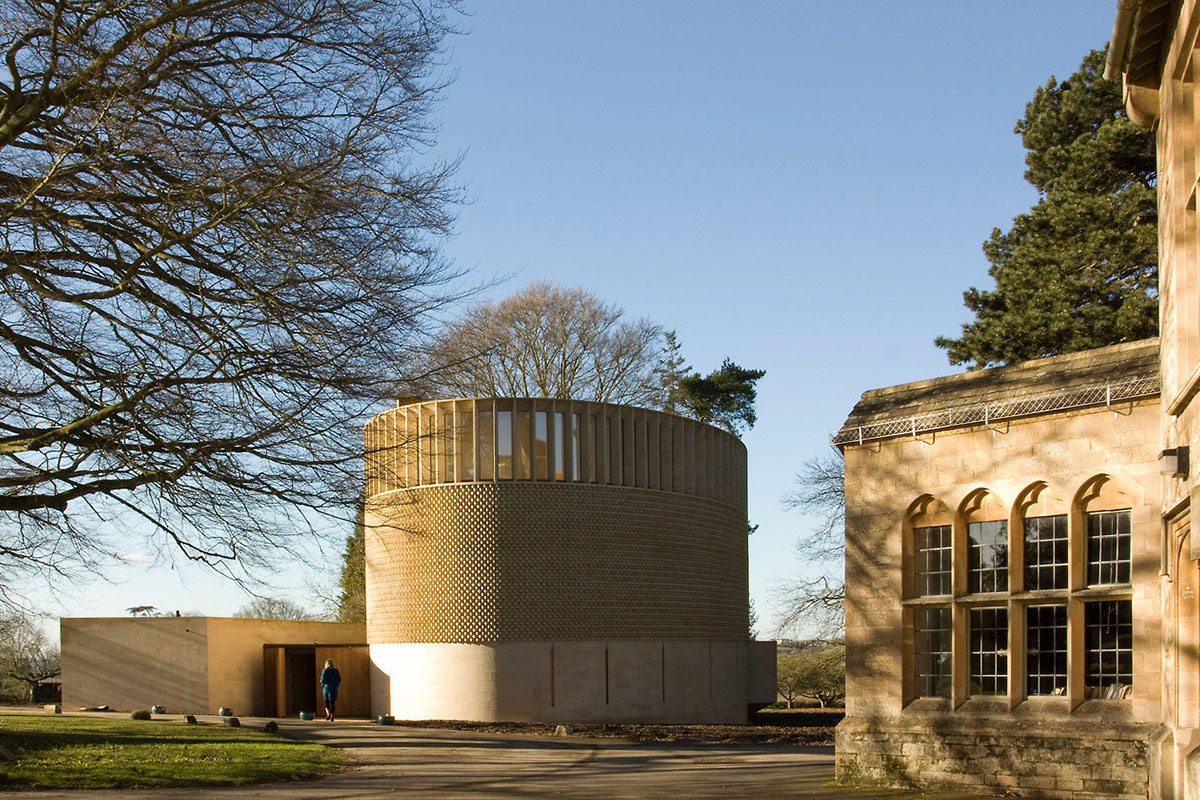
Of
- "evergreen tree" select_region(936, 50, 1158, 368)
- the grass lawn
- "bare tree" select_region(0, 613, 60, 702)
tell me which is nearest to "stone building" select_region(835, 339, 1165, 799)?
the grass lawn

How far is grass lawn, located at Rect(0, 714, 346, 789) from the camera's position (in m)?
14.0

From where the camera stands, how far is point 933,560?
45.9 ft

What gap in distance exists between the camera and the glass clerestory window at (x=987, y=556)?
526 inches

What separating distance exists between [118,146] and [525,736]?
1557cm

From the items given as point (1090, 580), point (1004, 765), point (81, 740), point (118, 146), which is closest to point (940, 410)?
point (1090, 580)

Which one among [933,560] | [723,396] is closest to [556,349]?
[723,396]

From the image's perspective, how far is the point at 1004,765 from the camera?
12523mm

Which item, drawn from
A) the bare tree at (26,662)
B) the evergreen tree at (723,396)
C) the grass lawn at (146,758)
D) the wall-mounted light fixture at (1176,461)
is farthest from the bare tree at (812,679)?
the wall-mounted light fixture at (1176,461)

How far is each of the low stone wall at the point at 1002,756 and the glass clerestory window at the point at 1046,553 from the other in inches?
57.1

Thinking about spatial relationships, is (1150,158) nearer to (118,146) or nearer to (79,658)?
(118,146)

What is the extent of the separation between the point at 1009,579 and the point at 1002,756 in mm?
1818

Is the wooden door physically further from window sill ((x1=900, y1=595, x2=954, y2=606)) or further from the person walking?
window sill ((x1=900, y1=595, x2=954, y2=606))

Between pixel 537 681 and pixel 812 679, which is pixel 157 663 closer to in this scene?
pixel 537 681

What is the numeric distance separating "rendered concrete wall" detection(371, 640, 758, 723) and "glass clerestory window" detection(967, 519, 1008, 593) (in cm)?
1590
